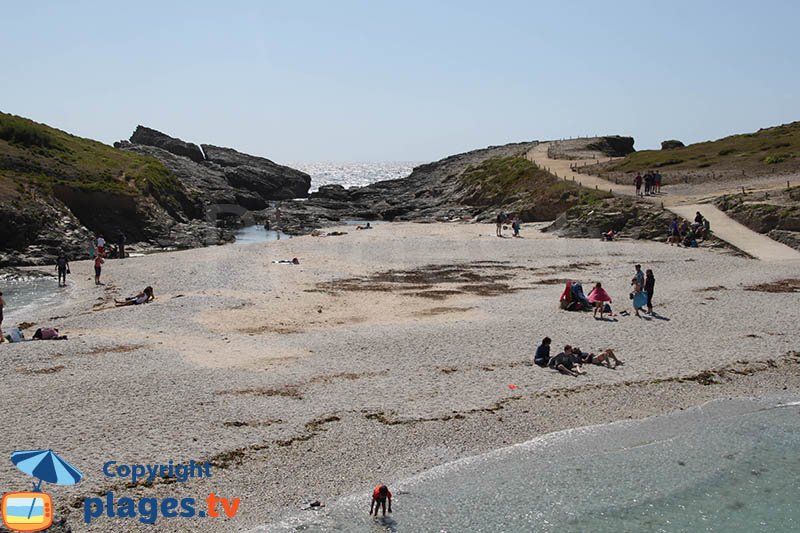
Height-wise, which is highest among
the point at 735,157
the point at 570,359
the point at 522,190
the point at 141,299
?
the point at 735,157

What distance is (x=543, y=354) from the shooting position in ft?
67.5

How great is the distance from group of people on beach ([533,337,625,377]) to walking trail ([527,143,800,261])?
18897mm

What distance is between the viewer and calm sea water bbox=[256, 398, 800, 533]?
42.2 feet

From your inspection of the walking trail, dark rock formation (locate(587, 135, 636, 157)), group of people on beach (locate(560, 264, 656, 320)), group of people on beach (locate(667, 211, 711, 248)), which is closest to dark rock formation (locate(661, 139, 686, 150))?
dark rock formation (locate(587, 135, 636, 157))

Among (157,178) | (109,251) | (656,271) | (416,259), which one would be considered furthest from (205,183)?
(656,271)

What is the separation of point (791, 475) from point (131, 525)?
12.9m

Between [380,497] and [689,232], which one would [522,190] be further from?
[380,497]

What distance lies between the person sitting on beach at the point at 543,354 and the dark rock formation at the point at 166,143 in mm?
86546

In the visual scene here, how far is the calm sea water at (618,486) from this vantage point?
12.9 m

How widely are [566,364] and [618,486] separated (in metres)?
5.88

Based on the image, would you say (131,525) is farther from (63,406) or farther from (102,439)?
(63,406)

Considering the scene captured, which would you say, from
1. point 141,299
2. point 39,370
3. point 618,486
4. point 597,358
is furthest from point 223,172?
point 618,486

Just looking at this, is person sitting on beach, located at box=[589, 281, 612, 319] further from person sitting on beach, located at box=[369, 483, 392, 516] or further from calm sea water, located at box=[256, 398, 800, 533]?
person sitting on beach, located at box=[369, 483, 392, 516]

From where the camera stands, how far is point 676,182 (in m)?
55.3
